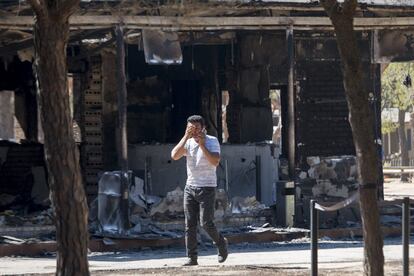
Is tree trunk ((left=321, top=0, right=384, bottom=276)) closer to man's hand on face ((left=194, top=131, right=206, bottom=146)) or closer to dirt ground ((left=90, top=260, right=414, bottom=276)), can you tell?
dirt ground ((left=90, top=260, right=414, bottom=276))

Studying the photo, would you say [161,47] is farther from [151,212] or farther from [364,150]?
[364,150]

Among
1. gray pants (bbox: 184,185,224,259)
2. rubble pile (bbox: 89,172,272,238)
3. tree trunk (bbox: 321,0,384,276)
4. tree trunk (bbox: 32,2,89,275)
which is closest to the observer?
tree trunk (bbox: 32,2,89,275)

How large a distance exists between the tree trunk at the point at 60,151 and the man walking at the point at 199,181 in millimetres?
4843

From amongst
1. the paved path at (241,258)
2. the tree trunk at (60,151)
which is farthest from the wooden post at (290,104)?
the tree trunk at (60,151)

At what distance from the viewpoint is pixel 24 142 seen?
78.2 feet

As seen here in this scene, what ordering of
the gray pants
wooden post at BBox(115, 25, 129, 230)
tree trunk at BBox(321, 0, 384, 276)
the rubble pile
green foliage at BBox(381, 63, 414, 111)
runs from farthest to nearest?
green foliage at BBox(381, 63, 414, 111) < the rubble pile < wooden post at BBox(115, 25, 129, 230) < the gray pants < tree trunk at BBox(321, 0, 384, 276)

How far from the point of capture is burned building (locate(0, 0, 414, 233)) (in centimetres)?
1777

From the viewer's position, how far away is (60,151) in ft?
28.5

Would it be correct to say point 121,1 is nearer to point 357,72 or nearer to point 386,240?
point 386,240

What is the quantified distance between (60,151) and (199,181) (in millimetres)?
4957

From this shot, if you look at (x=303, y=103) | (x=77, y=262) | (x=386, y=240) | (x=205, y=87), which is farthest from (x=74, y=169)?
(x=205, y=87)

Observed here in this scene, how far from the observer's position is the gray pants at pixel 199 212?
1348 centimetres

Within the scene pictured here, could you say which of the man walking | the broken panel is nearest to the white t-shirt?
the man walking

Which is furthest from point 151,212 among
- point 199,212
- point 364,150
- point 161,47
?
point 364,150
